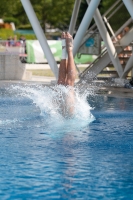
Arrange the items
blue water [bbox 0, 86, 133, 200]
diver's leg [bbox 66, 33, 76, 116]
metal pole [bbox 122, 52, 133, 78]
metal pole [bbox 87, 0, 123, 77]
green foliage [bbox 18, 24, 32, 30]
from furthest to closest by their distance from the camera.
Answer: green foliage [bbox 18, 24, 32, 30] → metal pole [bbox 87, 0, 123, 77] → metal pole [bbox 122, 52, 133, 78] → diver's leg [bbox 66, 33, 76, 116] → blue water [bbox 0, 86, 133, 200]

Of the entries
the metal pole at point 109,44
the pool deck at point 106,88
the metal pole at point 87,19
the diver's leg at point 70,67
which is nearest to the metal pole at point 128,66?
the metal pole at point 109,44

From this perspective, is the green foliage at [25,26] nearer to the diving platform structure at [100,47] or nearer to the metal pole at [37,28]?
the diving platform structure at [100,47]

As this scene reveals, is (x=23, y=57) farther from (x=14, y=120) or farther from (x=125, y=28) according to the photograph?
(x=14, y=120)

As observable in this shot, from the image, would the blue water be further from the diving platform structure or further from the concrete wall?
the concrete wall

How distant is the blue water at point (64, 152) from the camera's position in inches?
269

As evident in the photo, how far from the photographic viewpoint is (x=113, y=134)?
1023 centimetres

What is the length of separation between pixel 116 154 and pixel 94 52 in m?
11.4

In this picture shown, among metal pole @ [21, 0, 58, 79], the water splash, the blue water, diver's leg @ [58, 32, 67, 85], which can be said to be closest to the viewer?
the blue water

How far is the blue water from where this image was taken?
6.84 metres

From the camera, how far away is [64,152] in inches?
A: 341

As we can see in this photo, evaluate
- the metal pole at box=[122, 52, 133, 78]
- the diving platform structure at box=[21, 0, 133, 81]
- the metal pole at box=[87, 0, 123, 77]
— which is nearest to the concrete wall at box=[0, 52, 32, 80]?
the diving platform structure at box=[21, 0, 133, 81]

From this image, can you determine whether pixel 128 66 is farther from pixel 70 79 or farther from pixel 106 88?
pixel 70 79

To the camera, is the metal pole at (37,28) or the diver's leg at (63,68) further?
the metal pole at (37,28)

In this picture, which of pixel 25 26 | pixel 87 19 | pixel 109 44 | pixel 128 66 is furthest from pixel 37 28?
pixel 25 26
